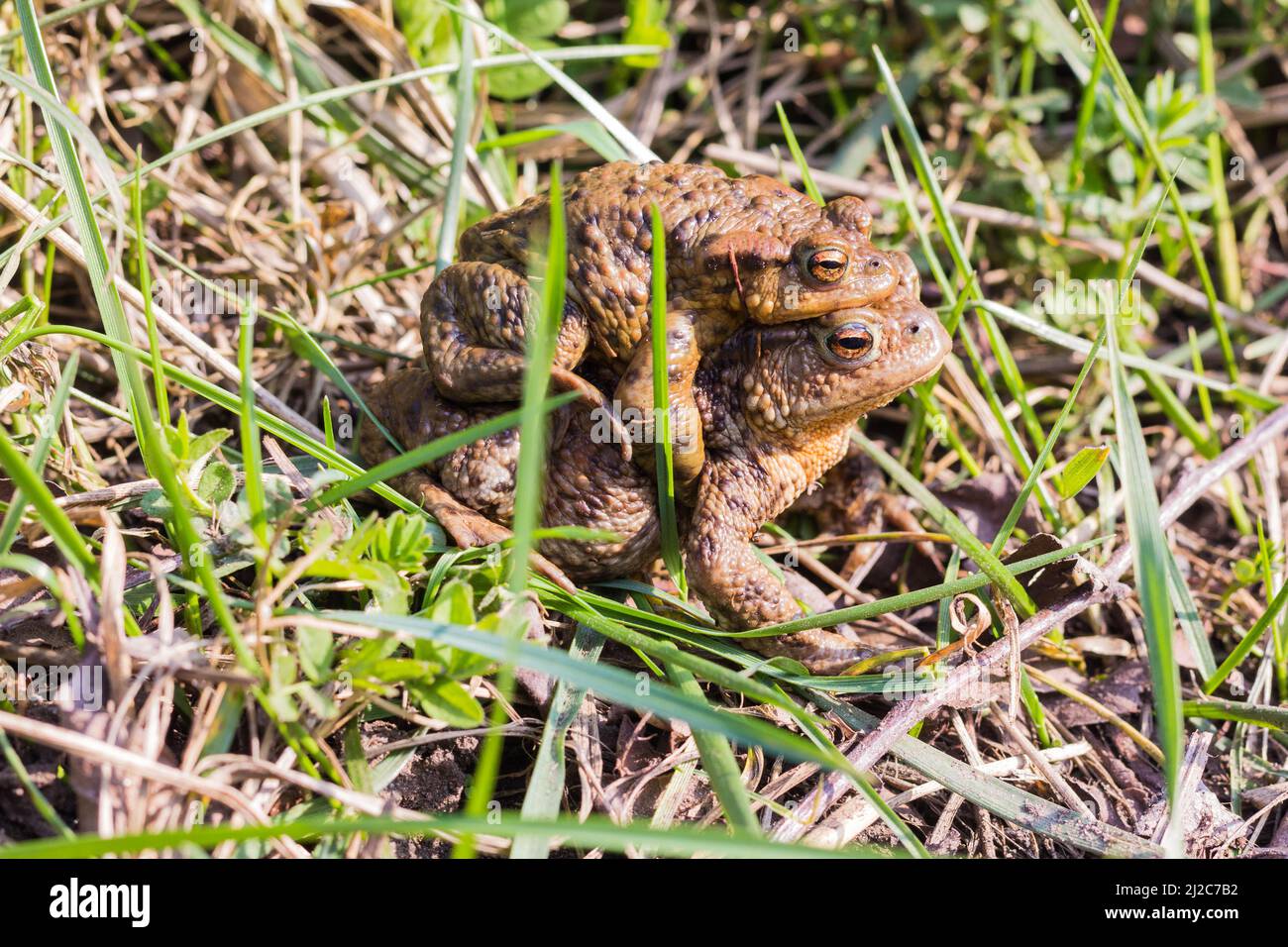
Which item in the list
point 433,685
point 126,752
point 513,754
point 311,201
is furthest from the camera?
point 311,201

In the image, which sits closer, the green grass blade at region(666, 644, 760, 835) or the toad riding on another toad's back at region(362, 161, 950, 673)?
the green grass blade at region(666, 644, 760, 835)

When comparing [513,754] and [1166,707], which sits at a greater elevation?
[1166,707]

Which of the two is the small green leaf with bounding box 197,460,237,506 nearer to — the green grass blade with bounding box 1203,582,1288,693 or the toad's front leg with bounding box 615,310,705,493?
the toad's front leg with bounding box 615,310,705,493

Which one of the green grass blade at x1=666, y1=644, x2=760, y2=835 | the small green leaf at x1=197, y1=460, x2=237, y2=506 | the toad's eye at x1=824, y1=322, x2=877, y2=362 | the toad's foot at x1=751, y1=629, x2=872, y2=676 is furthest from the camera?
the toad's foot at x1=751, y1=629, x2=872, y2=676

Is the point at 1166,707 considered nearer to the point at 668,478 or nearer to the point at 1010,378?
the point at 668,478

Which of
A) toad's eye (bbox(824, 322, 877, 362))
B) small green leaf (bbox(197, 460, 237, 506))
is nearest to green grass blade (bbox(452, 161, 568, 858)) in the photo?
small green leaf (bbox(197, 460, 237, 506))

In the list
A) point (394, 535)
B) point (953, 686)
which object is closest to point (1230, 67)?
point (953, 686)
